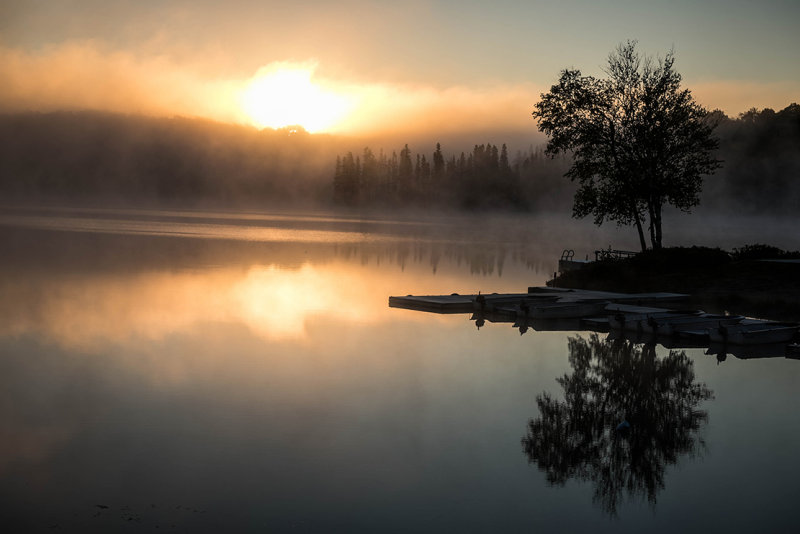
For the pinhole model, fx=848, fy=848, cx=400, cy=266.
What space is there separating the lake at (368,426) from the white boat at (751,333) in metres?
1.62

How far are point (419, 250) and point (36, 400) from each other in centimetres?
6716

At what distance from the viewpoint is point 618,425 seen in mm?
18188

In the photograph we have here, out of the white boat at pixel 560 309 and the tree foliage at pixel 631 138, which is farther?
the tree foliage at pixel 631 138

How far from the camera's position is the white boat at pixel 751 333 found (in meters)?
30.0

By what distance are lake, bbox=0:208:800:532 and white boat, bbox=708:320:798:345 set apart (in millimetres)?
1621

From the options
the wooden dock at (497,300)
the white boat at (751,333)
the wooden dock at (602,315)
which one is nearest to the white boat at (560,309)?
the wooden dock at (602,315)

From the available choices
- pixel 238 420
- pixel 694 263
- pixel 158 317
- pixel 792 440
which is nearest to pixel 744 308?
pixel 694 263

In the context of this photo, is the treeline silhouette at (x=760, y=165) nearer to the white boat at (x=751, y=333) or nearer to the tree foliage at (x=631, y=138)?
the tree foliage at (x=631, y=138)

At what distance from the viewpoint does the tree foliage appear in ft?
178

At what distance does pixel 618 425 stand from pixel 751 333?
14.3 meters

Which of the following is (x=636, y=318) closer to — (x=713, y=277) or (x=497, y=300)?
(x=497, y=300)

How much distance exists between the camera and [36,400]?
18547 millimetres

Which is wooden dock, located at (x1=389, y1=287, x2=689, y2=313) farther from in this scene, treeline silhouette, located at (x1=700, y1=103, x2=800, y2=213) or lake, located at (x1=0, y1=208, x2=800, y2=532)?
treeline silhouette, located at (x1=700, y1=103, x2=800, y2=213)

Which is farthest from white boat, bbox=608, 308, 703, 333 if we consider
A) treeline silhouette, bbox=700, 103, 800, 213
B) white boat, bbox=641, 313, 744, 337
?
treeline silhouette, bbox=700, 103, 800, 213
